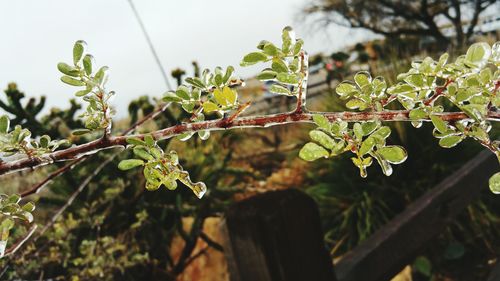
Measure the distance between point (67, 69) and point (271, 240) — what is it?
83 cm

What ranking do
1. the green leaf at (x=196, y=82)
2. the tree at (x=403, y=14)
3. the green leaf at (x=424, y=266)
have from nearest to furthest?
1. the green leaf at (x=196, y=82)
2. the green leaf at (x=424, y=266)
3. the tree at (x=403, y=14)

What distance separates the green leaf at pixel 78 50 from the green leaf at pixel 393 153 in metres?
0.43

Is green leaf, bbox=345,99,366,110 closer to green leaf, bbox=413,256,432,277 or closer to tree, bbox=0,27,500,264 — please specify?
tree, bbox=0,27,500,264

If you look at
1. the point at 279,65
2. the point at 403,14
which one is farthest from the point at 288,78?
the point at 403,14

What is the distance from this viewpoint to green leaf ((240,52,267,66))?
2.02 feet

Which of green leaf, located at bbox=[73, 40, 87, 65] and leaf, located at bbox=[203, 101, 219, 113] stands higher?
green leaf, located at bbox=[73, 40, 87, 65]

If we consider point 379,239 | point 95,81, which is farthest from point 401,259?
point 95,81

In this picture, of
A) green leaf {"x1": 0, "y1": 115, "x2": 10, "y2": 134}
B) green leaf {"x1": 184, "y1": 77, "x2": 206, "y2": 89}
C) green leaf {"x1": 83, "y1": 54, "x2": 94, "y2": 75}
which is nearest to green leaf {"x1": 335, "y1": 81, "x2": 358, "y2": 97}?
green leaf {"x1": 184, "y1": 77, "x2": 206, "y2": 89}

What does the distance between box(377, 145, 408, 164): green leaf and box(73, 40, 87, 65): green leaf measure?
435 mm

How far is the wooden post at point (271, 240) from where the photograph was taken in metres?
1.26

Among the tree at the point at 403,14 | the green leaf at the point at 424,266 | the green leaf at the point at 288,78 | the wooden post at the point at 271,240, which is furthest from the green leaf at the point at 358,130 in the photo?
the tree at the point at 403,14

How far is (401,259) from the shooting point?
1757 millimetres

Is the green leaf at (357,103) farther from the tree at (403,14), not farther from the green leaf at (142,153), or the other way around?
the tree at (403,14)

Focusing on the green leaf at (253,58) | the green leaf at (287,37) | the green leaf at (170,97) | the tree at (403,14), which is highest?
the tree at (403,14)
